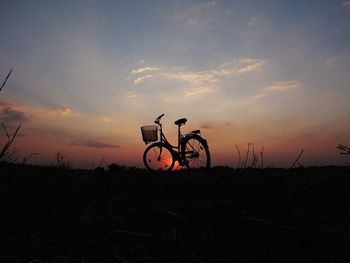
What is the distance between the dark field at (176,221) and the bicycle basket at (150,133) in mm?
5172

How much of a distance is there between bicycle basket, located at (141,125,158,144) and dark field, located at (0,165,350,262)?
5172 mm

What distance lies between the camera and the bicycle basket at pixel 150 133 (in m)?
11.6

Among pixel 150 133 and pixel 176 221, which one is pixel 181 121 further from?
pixel 176 221

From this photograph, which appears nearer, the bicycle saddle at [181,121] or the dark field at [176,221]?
the dark field at [176,221]

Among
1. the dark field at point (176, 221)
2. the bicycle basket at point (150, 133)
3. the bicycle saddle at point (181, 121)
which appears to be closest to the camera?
the dark field at point (176, 221)

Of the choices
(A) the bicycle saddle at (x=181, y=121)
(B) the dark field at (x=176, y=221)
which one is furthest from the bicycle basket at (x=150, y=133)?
(B) the dark field at (x=176, y=221)

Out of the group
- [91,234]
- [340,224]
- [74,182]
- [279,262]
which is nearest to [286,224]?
[340,224]

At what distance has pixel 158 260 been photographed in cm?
283

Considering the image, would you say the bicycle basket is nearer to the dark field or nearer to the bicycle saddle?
the bicycle saddle

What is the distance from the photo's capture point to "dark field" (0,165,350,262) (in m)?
2.96

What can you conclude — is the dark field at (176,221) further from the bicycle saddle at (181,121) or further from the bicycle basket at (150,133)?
A: the bicycle basket at (150,133)

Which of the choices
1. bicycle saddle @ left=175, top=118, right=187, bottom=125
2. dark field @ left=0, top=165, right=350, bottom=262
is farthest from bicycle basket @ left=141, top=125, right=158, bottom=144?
dark field @ left=0, top=165, right=350, bottom=262

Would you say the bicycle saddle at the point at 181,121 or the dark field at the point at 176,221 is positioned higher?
the bicycle saddle at the point at 181,121

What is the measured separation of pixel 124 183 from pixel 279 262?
14.2 ft
